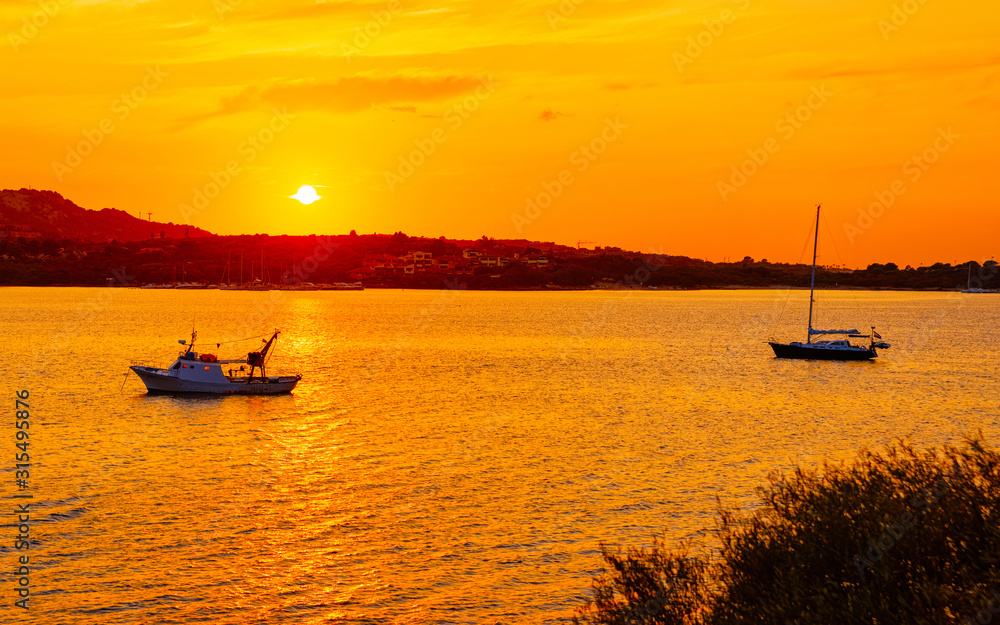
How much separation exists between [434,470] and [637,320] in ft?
506

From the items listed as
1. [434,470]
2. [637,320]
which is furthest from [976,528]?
[637,320]

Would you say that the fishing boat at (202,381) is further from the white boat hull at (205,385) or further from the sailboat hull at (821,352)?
the sailboat hull at (821,352)

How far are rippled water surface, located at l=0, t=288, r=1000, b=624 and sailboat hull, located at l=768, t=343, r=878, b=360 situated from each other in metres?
2.47

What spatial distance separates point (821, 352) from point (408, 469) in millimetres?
71388

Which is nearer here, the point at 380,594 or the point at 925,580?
the point at 925,580

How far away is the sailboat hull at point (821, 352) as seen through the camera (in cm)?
9838

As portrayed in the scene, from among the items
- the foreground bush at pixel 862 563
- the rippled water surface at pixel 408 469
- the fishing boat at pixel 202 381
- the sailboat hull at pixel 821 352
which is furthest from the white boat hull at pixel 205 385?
the sailboat hull at pixel 821 352

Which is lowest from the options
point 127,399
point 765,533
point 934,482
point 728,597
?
point 127,399

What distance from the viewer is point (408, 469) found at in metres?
41.8

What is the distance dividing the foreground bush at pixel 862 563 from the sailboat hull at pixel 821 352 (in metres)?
82.7

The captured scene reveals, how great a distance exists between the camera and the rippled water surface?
2623 cm

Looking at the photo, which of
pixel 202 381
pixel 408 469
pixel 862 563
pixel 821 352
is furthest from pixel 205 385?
pixel 821 352

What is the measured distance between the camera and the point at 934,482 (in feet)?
61.3

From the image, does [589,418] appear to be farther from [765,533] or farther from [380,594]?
[765,533]
